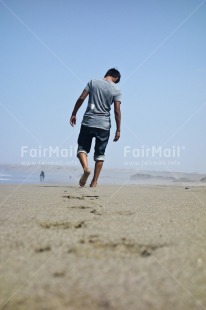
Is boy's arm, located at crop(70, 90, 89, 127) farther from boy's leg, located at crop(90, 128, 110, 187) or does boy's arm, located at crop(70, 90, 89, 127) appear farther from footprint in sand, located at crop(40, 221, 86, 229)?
footprint in sand, located at crop(40, 221, 86, 229)

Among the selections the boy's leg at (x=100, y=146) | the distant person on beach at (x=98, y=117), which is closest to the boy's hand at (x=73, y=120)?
the distant person on beach at (x=98, y=117)

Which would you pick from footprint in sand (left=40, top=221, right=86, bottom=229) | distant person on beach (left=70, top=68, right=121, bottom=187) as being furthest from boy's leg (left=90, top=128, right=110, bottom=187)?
footprint in sand (left=40, top=221, right=86, bottom=229)

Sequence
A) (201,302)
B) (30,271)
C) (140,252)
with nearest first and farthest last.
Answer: (201,302) → (30,271) → (140,252)

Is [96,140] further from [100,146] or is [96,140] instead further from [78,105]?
[78,105]

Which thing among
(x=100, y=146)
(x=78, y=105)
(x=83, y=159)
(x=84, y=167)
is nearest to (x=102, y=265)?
(x=84, y=167)

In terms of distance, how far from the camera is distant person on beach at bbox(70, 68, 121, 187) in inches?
141

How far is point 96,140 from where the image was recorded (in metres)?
3.63

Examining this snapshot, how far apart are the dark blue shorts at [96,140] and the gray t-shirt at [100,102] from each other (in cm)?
5

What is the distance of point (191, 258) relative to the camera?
821 mm

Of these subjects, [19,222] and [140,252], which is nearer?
[140,252]

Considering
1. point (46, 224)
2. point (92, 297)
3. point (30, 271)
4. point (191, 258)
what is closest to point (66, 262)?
point (30, 271)

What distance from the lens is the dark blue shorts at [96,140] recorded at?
358 cm

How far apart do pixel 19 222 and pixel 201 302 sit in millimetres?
885

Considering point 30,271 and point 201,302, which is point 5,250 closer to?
point 30,271
